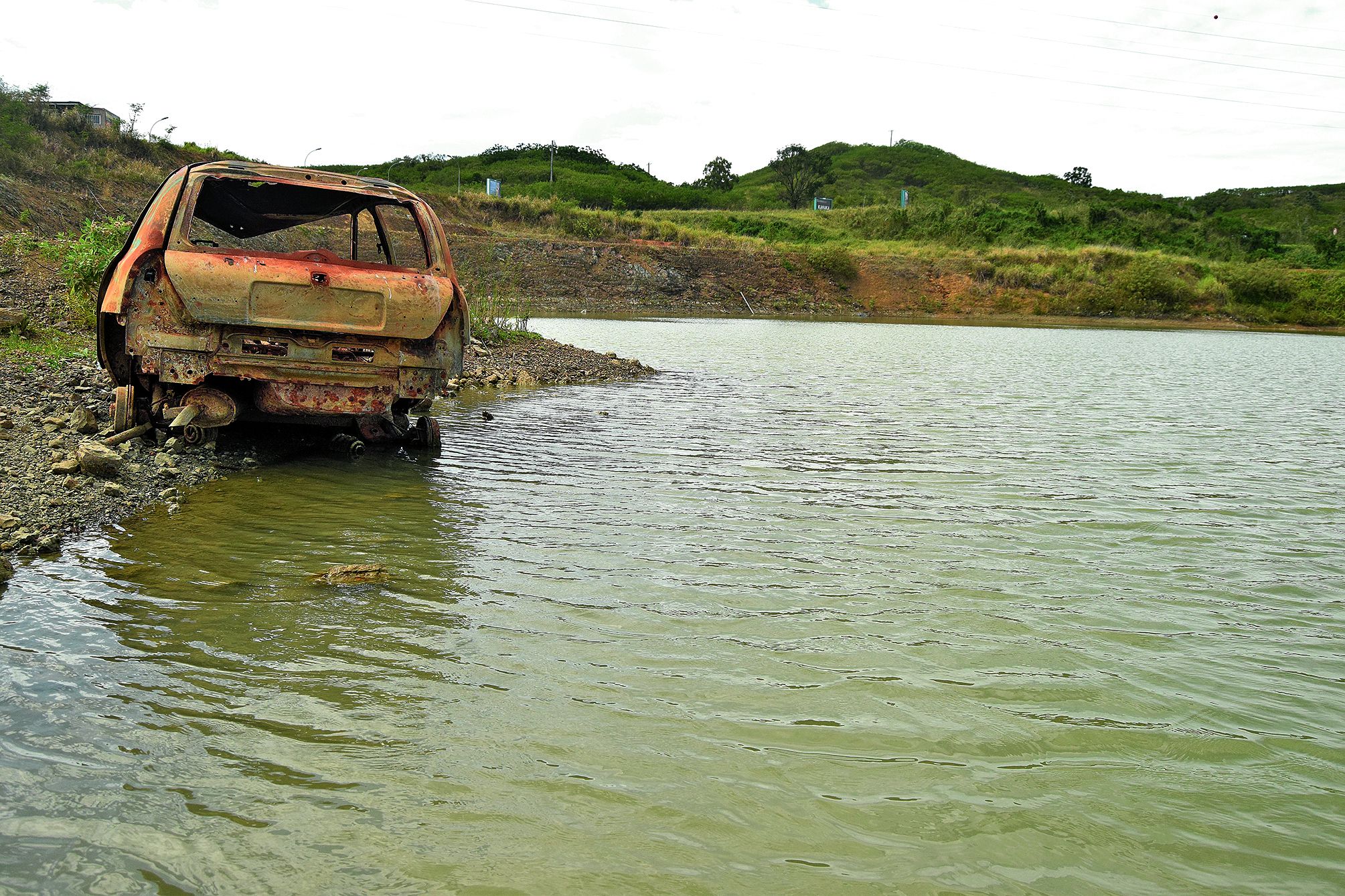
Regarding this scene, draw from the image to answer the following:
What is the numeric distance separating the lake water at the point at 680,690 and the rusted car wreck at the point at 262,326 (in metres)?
0.59

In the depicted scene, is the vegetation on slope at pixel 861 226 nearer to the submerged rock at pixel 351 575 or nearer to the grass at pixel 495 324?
the grass at pixel 495 324

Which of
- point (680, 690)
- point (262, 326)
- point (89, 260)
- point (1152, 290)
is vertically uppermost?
point (1152, 290)

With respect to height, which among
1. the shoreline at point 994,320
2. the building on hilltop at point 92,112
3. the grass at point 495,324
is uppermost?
the building on hilltop at point 92,112

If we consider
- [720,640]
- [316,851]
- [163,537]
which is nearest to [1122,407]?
[720,640]

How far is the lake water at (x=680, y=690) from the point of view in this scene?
2361 mm

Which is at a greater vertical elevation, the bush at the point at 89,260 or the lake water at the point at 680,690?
the bush at the point at 89,260

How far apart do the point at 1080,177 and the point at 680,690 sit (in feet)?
380

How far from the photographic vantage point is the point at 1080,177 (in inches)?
4171

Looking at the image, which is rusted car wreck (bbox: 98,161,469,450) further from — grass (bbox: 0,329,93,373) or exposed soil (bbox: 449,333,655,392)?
exposed soil (bbox: 449,333,655,392)

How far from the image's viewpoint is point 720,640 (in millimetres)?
3826

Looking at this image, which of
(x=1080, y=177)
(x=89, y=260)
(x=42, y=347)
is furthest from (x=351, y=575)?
(x=1080, y=177)

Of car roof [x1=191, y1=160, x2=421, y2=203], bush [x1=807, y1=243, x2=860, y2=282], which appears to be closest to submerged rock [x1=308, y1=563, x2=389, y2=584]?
car roof [x1=191, y1=160, x2=421, y2=203]

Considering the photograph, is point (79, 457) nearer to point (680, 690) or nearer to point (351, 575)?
point (351, 575)

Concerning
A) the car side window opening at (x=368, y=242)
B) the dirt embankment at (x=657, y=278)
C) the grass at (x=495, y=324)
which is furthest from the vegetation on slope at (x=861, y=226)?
the car side window opening at (x=368, y=242)
